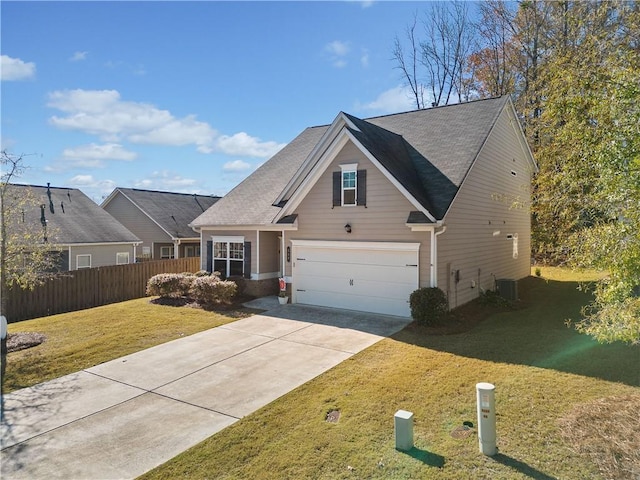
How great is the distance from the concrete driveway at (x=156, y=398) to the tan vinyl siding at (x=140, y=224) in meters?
20.8

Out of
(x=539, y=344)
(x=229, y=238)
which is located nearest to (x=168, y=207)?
(x=229, y=238)

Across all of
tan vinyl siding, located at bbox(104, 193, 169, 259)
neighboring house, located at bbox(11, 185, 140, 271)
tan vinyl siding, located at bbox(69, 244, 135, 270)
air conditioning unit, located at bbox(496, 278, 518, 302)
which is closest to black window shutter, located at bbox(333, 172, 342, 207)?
air conditioning unit, located at bbox(496, 278, 518, 302)

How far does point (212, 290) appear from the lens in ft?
46.5

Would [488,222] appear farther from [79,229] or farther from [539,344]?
[79,229]

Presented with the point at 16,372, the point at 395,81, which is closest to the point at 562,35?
the point at 395,81

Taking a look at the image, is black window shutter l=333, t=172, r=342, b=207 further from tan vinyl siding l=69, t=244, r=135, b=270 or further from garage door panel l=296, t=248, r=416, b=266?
tan vinyl siding l=69, t=244, r=135, b=270

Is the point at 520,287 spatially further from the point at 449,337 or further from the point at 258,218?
the point at 258,218

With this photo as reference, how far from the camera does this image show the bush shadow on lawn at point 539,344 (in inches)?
297

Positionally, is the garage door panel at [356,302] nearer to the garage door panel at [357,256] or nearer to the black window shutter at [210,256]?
the garage door panel at [357,256]

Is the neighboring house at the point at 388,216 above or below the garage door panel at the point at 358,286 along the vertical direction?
above

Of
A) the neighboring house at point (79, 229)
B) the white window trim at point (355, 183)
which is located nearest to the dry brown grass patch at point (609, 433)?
the white window trim at point (355, 183)

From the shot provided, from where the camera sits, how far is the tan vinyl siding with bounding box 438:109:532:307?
40.7 feet

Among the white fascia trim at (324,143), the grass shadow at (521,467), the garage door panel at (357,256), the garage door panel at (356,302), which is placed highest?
the white fascia trim at (324,143)

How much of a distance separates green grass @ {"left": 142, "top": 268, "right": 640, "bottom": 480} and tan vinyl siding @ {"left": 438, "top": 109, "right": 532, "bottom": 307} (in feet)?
11.1
